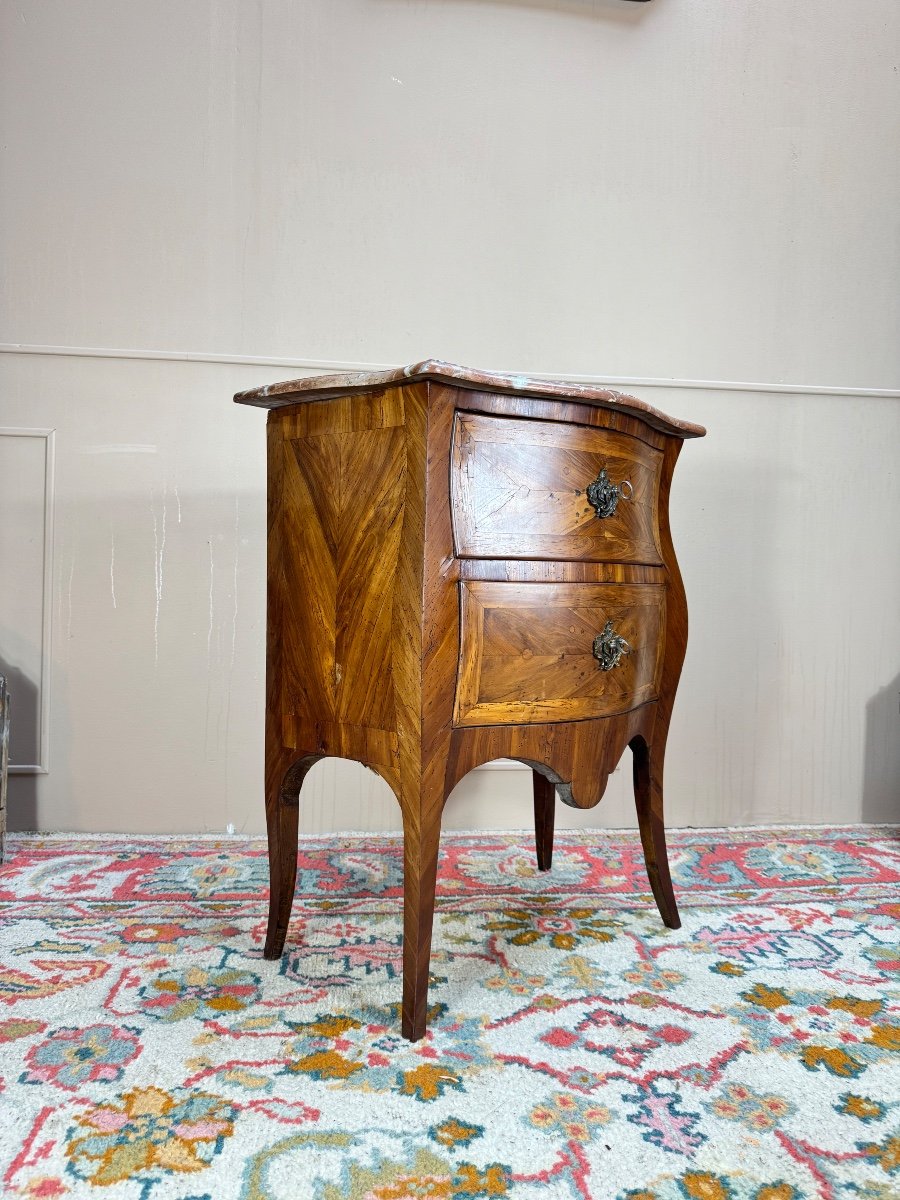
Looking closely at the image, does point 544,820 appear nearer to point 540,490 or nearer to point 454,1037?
point 454,1037

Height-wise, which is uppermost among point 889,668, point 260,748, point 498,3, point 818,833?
point 498,3

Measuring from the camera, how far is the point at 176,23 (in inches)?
85.7

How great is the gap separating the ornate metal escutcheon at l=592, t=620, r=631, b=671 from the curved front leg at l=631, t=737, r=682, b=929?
0.31 meters

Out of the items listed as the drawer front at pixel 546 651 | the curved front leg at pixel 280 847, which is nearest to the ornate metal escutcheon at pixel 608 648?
the drawer front at pixel 546 651

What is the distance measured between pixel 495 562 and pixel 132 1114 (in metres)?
0.86

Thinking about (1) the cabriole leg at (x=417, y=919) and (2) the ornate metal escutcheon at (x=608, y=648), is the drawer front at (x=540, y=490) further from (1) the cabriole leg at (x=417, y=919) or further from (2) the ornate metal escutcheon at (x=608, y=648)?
(1) the cabriole leg at (x=417, y=919)

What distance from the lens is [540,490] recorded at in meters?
1.31

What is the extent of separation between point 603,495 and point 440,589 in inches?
13.8

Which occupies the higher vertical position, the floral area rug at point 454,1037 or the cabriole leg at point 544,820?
the cabriole leg at point 544,820

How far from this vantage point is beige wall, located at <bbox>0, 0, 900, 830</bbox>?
219 cm

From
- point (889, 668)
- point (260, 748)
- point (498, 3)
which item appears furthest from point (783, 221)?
point (260, 748)

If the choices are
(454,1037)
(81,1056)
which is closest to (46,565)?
(81,1056)

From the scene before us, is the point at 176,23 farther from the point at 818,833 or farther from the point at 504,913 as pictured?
the point at 818,833

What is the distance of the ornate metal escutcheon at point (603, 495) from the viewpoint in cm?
137
